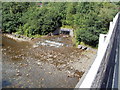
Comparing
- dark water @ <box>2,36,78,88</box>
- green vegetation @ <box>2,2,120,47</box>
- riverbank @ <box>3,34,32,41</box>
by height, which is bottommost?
dark water @ <box>2,36,78,88</box>

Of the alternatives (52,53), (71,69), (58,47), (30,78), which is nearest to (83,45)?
(58,47)

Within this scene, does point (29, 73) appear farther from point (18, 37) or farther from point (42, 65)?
point (18, 37)

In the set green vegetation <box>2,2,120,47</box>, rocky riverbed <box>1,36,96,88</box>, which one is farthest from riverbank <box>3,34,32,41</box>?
rocky riverbed <box>1,36,96,88</box>

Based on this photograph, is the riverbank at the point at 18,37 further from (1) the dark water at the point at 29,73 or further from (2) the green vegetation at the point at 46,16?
(1) the dark water at the point at 29,73

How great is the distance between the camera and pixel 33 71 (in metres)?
7.28

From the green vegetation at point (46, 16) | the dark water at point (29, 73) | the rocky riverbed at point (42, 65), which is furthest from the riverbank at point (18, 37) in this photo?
the dark water at point (29, 73)

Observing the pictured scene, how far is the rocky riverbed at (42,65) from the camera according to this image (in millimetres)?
6406

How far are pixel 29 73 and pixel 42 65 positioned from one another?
1.02 metres

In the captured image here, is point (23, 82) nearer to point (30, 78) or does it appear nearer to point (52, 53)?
point (30, 78)

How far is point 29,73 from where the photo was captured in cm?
707

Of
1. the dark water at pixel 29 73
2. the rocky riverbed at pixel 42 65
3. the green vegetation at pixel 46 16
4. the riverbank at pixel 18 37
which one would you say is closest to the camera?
the dark water at pixel 29 73

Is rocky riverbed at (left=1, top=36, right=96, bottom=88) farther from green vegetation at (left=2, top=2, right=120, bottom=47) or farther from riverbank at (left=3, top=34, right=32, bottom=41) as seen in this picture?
green vegetation at (left=2, top=2, right=120, bottom=47)

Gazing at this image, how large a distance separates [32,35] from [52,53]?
4.45m

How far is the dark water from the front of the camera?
627 centimetres
